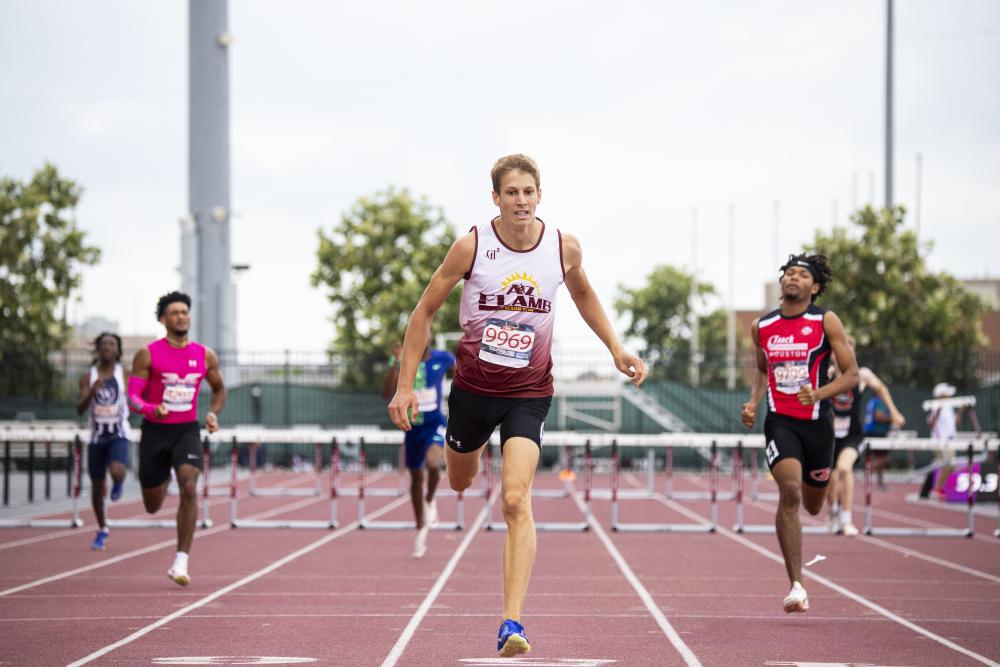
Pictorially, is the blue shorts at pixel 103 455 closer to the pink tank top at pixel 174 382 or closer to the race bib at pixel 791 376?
the pink tank top at pixel 174 382

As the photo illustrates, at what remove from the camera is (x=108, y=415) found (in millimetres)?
12758

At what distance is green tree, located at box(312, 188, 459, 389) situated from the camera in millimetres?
44844

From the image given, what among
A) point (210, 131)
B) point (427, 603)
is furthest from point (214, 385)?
point (210, 131)

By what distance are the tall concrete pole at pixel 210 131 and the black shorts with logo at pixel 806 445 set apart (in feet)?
67.4

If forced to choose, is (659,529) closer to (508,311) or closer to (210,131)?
(508,311)

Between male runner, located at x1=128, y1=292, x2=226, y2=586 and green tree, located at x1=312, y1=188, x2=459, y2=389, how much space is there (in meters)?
34.6

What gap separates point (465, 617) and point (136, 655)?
2.20 meters

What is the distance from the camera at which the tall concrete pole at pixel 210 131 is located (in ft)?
89.8

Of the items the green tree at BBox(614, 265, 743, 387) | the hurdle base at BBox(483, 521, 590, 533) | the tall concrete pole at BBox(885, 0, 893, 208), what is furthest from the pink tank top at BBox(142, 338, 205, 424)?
the green tree at BBox(614, 265, 743, 387)

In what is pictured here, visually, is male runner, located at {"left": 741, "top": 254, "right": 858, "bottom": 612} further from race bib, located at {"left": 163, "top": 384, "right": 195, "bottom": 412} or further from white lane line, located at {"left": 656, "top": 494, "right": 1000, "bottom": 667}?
race bib, located at {"left": 163, "top": 384, "right": 195, "bottom": 412}

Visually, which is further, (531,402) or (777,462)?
(777,462)

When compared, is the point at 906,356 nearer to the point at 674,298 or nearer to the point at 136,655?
the point at 136,655

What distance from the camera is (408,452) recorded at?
12203mm

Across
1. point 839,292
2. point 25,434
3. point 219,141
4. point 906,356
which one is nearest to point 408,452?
point 25,434
